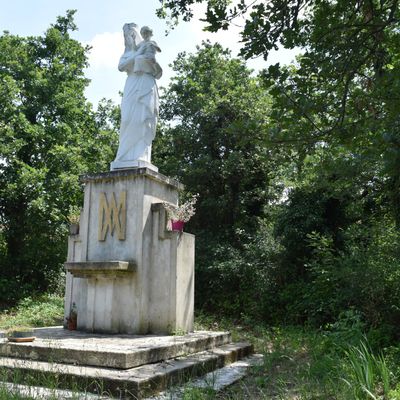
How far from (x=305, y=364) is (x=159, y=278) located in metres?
2.87

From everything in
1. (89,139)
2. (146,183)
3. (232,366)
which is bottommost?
(232,366)

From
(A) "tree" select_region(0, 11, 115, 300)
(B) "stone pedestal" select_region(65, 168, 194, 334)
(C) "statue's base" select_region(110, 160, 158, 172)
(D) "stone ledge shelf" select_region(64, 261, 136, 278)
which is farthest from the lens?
(A) "tree" select_region(0, 11, 115, 300)

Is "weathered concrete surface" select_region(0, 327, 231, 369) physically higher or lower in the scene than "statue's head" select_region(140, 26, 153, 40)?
lower

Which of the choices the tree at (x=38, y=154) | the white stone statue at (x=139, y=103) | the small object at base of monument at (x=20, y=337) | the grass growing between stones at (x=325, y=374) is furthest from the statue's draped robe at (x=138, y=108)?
the tree at (x=38, y=154)

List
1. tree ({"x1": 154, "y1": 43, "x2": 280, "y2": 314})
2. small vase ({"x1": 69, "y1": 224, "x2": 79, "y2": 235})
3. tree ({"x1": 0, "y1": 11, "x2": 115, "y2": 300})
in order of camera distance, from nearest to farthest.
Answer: small vase ({"x1": 69, "y1": 224, "x2": 79, "y2": 235}) → tree ({"x1": 154, "y1": 43, "x2": 280, "y2": 314}) → tree ({"x1": 0, "y1": 11, "x2": 115, "y2": 300})

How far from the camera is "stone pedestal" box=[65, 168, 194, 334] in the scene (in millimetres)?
7742

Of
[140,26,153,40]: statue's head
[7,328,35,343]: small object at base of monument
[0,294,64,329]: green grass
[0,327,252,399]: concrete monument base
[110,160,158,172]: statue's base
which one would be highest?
[140,26,153,40]: statue's head

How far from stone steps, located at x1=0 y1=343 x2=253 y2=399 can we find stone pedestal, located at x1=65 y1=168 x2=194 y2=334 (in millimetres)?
1684

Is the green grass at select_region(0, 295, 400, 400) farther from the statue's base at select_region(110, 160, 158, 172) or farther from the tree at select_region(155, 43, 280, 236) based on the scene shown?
the tree at select_region(155, 43, 280, 236)

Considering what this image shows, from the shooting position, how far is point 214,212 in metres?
16.5

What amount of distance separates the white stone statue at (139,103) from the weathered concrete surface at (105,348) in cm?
319

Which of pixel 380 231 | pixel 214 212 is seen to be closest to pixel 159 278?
pixel 380 231

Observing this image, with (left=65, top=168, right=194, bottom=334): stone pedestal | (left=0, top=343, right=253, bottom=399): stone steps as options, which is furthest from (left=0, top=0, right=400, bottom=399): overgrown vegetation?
(left=65, top=168, right=194, bottom=334): stone pedestal

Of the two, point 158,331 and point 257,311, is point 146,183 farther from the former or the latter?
point 257,311
